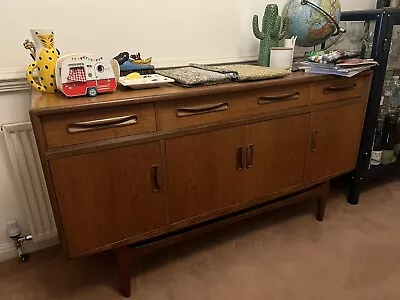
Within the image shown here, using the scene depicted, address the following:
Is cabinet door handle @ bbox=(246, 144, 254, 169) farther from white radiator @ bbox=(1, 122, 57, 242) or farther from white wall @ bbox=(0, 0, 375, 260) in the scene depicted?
white radiator @ bbox=(1, 122, 57, 242)

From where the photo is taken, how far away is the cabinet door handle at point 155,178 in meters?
1.24

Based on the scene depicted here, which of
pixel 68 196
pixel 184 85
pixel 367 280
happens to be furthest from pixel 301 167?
pixel 68 196

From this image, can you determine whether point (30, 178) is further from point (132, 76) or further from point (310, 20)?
point (310, 20)

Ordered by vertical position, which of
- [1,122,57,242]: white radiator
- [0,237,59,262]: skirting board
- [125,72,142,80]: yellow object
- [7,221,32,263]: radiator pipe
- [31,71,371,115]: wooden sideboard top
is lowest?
[0,237,59,262]: skirting board

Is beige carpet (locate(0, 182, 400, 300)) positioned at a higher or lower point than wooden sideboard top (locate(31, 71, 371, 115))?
lower

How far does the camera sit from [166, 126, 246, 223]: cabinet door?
4.21 feet

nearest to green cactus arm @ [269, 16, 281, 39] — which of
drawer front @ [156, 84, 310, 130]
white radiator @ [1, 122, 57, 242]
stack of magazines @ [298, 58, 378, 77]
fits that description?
stack of magazines @ [298, 58, 378, 77]

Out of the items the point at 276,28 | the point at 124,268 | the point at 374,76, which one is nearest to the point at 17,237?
the point at 124,268

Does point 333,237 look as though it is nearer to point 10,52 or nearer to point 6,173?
point 6,173

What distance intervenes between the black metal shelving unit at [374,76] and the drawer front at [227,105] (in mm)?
537

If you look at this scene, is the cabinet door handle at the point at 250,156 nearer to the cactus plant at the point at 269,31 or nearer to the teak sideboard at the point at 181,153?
the teak sideboard at the point at 181,153

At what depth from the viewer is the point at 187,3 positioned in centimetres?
160

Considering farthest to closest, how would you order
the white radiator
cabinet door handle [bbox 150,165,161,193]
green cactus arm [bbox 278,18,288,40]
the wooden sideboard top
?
green cactus arm [bbox 278,18,288,40], the white radiator, cabinet door handle [bbox 150,165,161,193], the wooden sideboard top

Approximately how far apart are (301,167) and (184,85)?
76 centimetres
